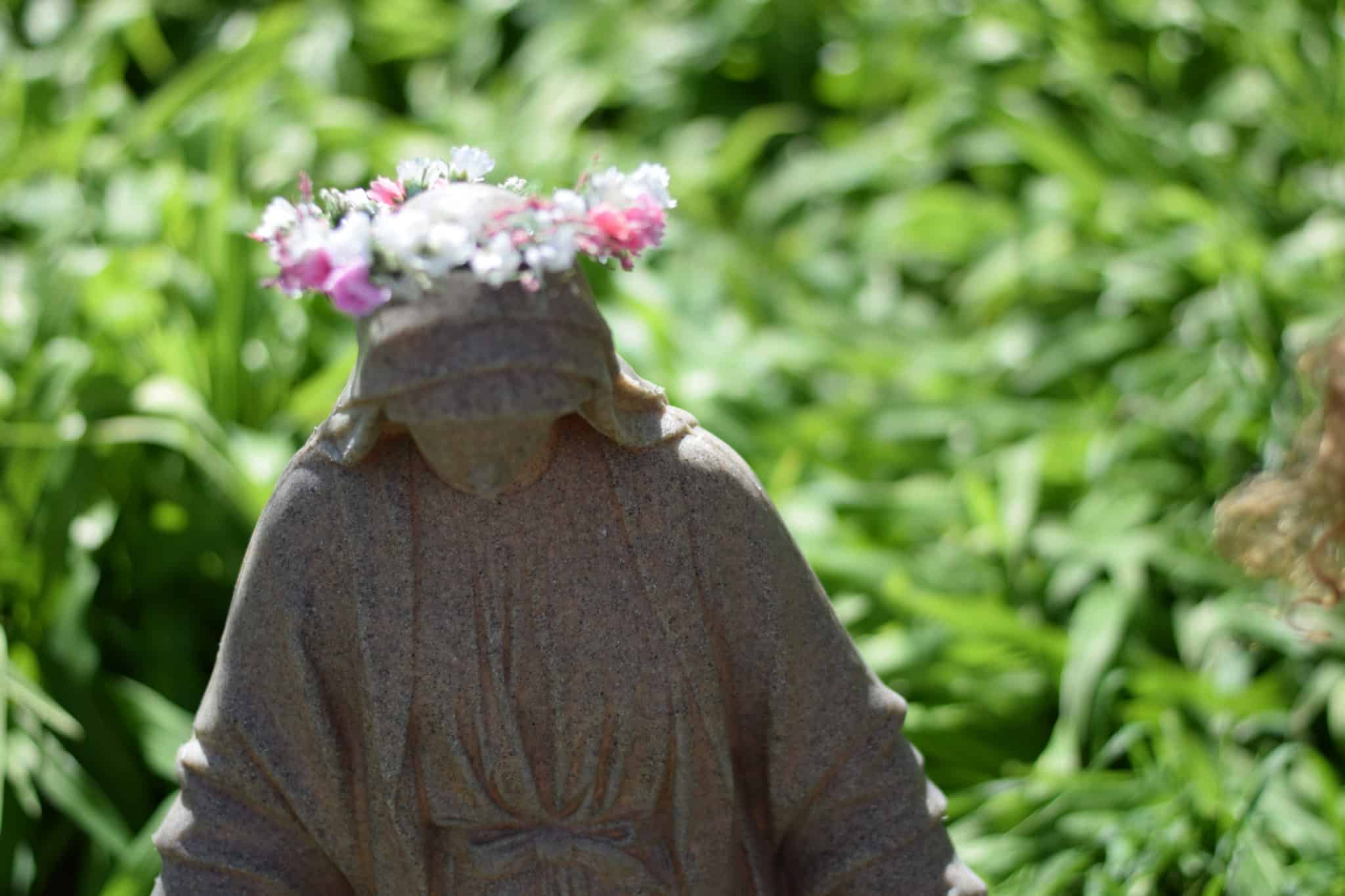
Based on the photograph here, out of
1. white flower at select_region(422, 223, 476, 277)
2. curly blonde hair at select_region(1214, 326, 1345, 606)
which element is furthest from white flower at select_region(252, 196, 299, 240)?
curly blonde hair at select_region(1214, 326, 1345, 606)

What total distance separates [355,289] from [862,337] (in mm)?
2589

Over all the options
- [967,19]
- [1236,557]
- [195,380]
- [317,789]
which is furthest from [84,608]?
[967,19]

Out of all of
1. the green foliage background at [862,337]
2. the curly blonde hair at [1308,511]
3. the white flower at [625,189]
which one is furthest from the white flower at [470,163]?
the green foliage background at [862,337]

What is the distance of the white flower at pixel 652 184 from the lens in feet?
4.10

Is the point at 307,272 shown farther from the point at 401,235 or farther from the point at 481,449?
the point at 481,449

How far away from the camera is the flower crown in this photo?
3.87 feet

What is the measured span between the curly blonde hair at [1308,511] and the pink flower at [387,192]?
102cm

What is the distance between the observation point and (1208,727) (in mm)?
2719

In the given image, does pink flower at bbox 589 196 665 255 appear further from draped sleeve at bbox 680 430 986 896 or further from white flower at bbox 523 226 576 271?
draped sleeve at bbox 680 430 986 896

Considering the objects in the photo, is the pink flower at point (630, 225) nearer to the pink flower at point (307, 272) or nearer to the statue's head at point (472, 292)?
the statue's head at point (472, 292)

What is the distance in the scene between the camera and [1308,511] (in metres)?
1.80

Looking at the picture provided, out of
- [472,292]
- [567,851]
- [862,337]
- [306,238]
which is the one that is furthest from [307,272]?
[862,337]

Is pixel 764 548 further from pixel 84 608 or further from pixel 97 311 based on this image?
pixel 97 311

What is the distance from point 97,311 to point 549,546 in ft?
6.47
